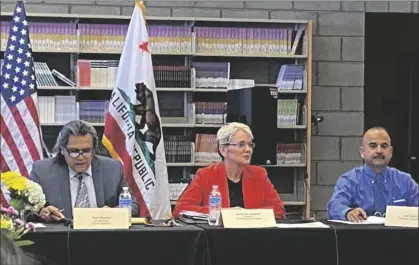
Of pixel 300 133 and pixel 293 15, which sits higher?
pixel 293 15

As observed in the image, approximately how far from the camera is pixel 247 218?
298 cm

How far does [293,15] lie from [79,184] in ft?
10.3

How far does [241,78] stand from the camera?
19.6ft

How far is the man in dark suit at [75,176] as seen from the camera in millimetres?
3406

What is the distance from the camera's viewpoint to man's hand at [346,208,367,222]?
3291 mm

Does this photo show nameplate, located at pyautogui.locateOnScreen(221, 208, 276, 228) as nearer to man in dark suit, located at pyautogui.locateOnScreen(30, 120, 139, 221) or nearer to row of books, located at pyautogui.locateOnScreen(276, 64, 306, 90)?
man in dark suit, located at pyautogui.locateOnScreen(30, 120, 139, 221)

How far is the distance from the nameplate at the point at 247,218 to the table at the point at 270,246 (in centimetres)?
5

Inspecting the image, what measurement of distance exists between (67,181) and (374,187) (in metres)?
1.54

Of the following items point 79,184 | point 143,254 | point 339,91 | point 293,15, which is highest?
point 293,15

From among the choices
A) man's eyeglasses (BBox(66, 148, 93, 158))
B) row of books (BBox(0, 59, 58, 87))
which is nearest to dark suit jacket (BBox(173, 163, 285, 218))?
man's eyeglasses (BBox(66, 148, 93, 158))

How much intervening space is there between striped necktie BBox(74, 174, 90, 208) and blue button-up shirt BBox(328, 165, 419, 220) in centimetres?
121

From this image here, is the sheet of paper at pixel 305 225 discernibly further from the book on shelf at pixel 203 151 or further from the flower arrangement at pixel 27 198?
the book on shelf at pixel 203 151

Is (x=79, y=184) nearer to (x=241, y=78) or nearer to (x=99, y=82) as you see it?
(x=99, y=82)

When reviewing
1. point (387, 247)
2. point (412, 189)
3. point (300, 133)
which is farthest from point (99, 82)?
point (387, 247)
